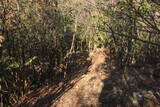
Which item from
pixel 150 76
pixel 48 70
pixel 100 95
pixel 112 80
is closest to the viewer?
pixel 100 95

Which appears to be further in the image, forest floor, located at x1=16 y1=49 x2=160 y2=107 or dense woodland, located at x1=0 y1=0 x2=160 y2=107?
dense woodland, located at x1=0 y1=0 x2=160 y2=107

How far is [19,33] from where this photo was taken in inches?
475

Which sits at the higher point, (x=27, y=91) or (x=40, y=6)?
(x=40, y=6)

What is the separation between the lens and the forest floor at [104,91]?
922 cm

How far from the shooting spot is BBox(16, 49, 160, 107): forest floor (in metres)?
9.22

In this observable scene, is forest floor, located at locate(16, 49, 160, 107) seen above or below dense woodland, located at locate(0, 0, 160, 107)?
below

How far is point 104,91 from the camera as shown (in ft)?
34.0

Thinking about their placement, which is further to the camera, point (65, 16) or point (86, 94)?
point (65, 16)

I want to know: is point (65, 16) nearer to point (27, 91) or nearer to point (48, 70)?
point (48, 70)

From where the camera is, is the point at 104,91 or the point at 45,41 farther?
the point at 45,41

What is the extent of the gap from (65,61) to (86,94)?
5946mm

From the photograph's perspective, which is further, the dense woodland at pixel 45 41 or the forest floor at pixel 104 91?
the dense woodland at pixel 45 41

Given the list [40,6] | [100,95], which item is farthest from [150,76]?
[40,6]

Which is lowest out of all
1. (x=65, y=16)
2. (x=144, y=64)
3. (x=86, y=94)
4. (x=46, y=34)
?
(x=86, y=94)
